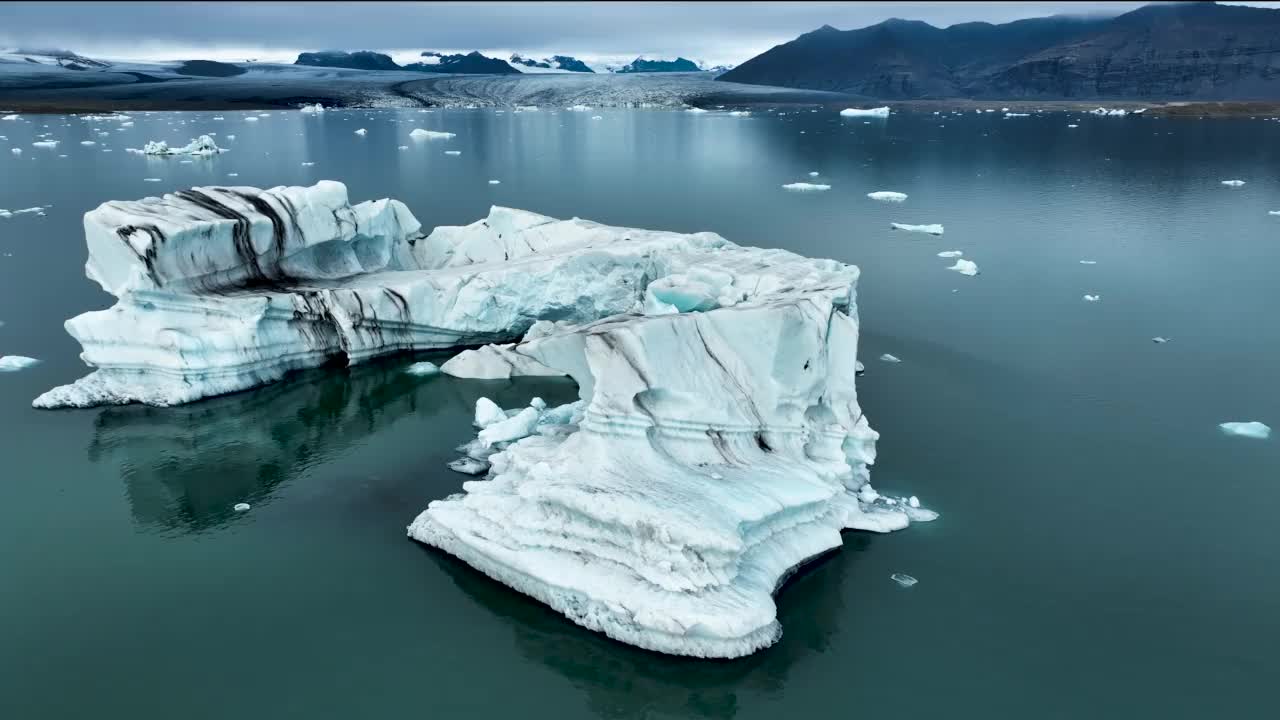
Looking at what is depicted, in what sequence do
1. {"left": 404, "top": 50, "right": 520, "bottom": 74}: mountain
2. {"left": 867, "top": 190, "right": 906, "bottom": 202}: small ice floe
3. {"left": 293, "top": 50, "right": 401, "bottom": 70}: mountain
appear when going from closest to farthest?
1. {"left": 867, "top": 190, "right": 906, "bottom": 202}: small ice floe
2. {"left": 293, "top": 50, "right": 401, "bottom": 70}: mountain
3. {"left": 404, "top": 50, "right": 520, "bottom": 74}: mountain

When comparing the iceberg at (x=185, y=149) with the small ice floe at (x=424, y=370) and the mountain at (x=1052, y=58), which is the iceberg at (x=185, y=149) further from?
the mountain at (x=1052, y=58)

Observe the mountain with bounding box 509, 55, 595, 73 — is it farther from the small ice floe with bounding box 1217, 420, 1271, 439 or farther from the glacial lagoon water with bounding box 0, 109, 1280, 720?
the small ice floe with bounding box 1217, 420, 1271, 439

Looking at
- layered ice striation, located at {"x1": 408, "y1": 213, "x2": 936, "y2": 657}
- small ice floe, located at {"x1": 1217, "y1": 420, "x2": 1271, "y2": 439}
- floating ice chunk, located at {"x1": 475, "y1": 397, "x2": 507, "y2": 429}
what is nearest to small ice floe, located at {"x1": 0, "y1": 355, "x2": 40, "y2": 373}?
floating ice chunk, located at {"x1": 475, "y1": 397, "x2": 507, "y2": 429}

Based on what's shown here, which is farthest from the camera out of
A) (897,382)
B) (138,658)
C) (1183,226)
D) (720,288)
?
→ (1183,226)

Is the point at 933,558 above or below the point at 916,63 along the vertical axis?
below

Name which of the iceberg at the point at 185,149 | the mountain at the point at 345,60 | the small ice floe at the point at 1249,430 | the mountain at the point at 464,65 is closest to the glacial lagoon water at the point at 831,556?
the small ice floe at the point at 1249,430

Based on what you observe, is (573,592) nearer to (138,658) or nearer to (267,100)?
(138,658)

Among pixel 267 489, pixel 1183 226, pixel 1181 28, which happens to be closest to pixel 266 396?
pixel 267 489
